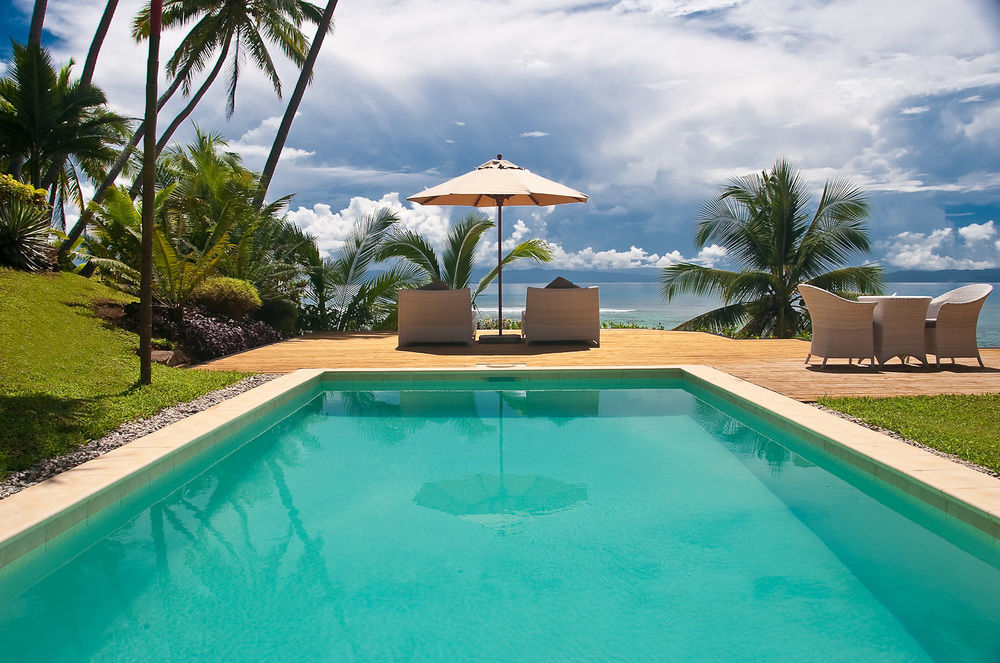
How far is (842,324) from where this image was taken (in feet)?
23.6

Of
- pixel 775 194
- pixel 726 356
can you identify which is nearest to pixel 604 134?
pixel 775 194

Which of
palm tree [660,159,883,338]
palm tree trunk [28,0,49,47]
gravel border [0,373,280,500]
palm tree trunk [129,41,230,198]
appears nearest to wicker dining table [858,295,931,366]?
gravel border [0,373,280,500]

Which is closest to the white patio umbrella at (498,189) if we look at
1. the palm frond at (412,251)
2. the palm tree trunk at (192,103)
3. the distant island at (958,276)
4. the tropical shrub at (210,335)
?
the palm frond at (412,251)

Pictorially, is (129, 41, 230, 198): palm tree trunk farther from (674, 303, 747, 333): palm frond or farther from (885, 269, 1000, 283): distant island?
(885, 269, 1000, 283): distant island

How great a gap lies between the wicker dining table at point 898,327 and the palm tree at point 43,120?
44.2 ft

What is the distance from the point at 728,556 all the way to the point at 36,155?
46.9 ft

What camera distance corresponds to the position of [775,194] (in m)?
14.7

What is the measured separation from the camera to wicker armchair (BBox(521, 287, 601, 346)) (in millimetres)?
9336

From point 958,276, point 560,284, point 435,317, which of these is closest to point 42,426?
point 435,317

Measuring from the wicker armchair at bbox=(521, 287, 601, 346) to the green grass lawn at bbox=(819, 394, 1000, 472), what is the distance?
4178mm

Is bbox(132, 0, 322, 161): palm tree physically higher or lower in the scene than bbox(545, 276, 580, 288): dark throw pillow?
higher

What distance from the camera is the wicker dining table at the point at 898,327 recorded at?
23.7 feet

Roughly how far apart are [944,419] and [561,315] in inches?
207

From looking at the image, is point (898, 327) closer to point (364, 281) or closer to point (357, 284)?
point (364, 281)
